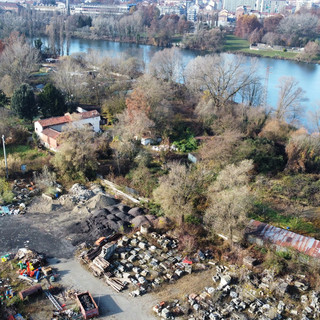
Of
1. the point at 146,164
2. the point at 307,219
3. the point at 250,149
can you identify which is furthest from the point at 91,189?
the point at 307,219

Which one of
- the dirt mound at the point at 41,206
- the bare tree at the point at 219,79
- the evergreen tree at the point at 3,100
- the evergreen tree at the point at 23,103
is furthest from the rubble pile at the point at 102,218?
the evergreen tree at the point at 3,100

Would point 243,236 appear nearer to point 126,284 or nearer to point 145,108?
point 126,284

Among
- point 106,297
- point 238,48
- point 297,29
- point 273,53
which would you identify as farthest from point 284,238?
point 297,29

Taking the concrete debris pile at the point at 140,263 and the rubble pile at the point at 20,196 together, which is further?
the rubble pile at the point at 20,196

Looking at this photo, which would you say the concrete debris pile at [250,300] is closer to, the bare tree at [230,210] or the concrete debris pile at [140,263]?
the concrete debris pile at [140,263]

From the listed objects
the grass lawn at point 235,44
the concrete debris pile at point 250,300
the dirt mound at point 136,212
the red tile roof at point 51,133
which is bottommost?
the concrete debris pile at point 250,300

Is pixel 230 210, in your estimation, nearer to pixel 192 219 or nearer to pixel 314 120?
pixel 192 219

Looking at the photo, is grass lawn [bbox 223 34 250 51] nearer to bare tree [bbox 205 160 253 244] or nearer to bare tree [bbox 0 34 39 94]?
bare tree [bbox 0 34 39 94]
